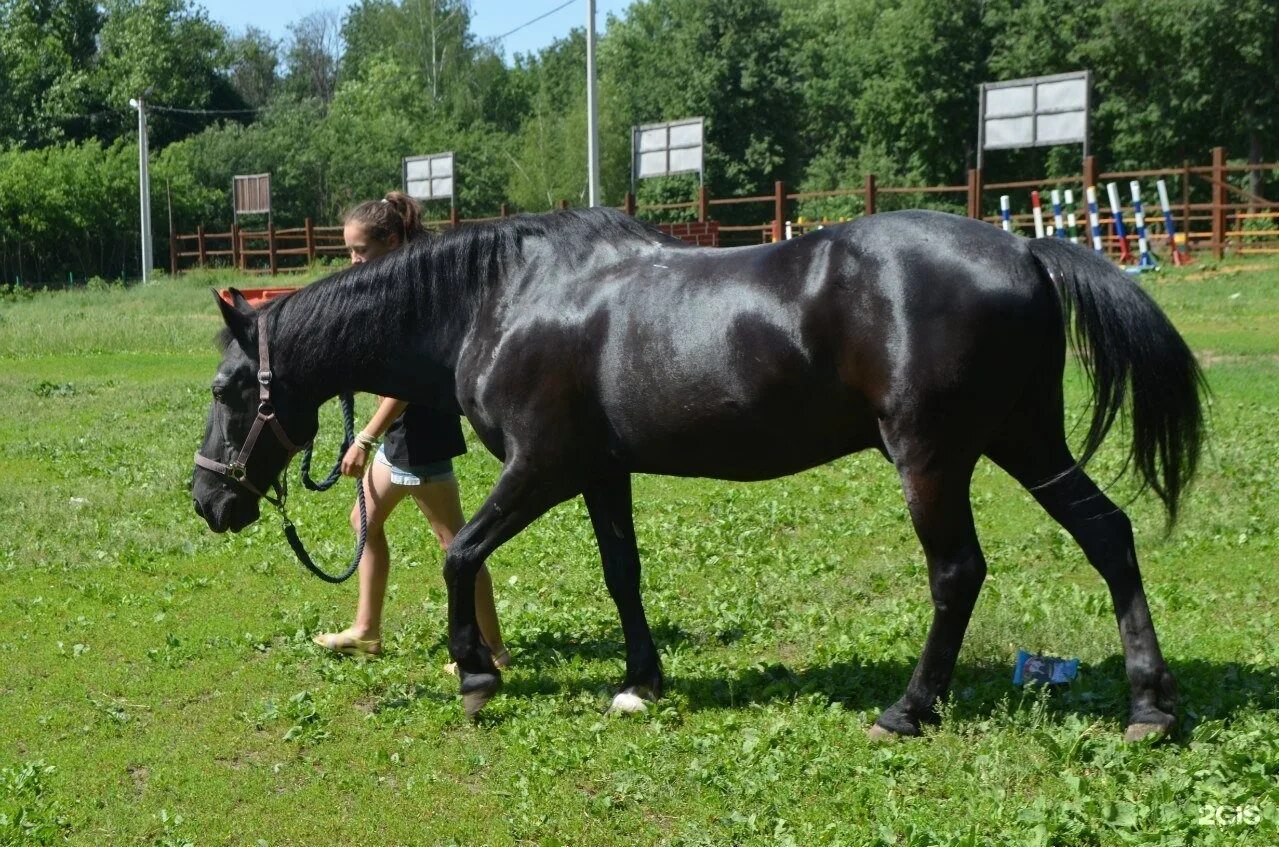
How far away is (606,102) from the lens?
66.1 meters

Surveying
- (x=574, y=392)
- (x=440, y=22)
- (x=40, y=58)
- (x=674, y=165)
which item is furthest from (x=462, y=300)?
(x=440, y=22)

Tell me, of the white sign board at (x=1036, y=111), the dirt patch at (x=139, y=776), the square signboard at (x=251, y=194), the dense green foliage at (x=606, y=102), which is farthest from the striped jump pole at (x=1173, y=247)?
the square signboard at (x=251, y=194)

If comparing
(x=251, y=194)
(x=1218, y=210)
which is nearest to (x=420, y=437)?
(x=1218, y=210)

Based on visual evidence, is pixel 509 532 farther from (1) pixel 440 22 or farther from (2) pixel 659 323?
(1) pixel 440 22

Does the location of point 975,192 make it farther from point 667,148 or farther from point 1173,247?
point 667,148

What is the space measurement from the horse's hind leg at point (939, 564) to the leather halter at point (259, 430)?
2.55 meters

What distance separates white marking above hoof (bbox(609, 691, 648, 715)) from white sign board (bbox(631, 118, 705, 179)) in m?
28.1

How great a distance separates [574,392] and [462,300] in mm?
667

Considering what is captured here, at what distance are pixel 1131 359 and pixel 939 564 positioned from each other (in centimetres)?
96

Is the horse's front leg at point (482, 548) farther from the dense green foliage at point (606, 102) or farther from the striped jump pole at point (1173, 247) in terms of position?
the dense green foliage at point (606, 102)

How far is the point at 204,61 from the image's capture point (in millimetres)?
70562

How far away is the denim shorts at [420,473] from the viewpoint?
595cm

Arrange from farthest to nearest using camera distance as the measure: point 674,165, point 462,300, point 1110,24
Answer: point 1110,24
point 674,165
point 462,300

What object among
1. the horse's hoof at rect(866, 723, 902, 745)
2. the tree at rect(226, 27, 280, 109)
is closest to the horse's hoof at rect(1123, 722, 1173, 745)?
the horse's hoof at rect(866, 723, 902, 745)
